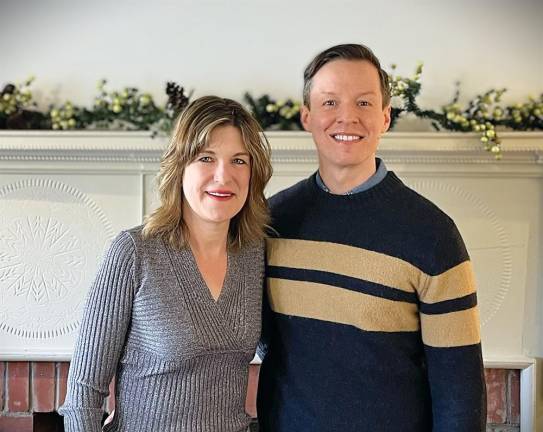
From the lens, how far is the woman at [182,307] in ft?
3.75

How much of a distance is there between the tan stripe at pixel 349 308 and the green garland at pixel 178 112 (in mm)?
1062

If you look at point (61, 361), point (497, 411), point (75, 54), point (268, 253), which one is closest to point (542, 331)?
point (497, 411)

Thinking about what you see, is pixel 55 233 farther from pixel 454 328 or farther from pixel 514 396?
pixel 514 396

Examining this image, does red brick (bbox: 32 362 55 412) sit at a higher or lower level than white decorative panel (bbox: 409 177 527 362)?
lower

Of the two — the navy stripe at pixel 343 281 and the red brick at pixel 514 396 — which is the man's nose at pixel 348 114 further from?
the red brick at pixel 514 396

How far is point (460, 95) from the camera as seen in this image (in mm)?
2291

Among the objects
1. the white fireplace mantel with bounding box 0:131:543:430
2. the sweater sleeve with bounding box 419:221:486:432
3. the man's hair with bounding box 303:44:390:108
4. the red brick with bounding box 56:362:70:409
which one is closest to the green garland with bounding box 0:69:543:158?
the white fireplace mantel with bounding box 0:131:543:430

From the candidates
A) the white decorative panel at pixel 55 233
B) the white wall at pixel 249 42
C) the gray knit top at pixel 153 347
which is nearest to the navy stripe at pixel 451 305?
the gray knit top at pixel 153 347

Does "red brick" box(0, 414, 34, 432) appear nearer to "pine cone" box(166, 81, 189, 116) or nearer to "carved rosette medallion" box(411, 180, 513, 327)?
"pine cone" box(166, 81, 189, 116)

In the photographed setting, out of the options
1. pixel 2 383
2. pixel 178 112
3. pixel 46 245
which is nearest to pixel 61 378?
pixel 2 383

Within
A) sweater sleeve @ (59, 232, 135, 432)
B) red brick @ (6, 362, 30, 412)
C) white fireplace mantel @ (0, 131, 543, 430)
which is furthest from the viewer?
red brick @ (6, 362, 30, 412)

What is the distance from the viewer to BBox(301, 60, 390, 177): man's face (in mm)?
1279

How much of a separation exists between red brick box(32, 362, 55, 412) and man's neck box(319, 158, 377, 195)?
1.61 metres

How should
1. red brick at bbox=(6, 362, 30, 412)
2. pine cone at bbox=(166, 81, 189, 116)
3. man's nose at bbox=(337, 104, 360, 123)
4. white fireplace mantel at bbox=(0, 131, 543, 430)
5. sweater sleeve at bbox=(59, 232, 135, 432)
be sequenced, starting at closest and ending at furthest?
sweater sleeve at bbox=(59, 232, 135, 432) < man's nose at bbox=(337, 104, 360, 123) < pine cone at bbox=(166, 81, 189, 116) < white fireplace mantel at bbox=(0, 131, 543, 430) < red brick at bbox=(6, 362, 30, 412)
